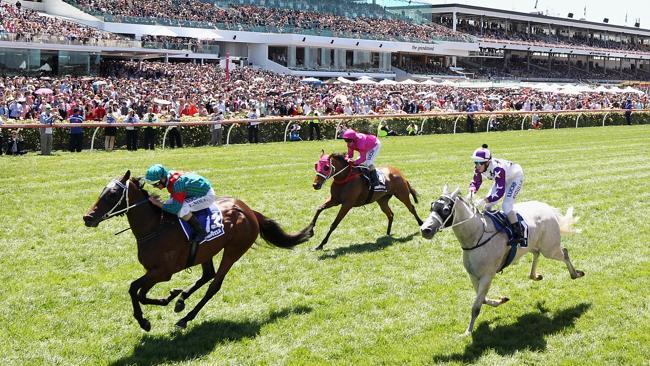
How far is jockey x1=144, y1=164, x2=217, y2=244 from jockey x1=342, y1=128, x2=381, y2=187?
378 cm

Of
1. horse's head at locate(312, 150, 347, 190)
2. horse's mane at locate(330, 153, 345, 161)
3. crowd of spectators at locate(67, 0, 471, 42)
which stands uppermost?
crowd of spectators at locate(67, 0, 471, 42)

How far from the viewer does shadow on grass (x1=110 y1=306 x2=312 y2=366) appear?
239 inches

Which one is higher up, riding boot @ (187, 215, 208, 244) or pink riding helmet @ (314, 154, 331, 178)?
pink riding helmet @ (314, 154, 331, 178)

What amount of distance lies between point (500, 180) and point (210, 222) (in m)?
2.97

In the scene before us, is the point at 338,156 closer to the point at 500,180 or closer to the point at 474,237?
the point at 500,180

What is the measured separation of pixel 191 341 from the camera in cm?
646

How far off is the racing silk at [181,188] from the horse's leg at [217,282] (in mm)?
759

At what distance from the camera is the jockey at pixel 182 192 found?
6.59m

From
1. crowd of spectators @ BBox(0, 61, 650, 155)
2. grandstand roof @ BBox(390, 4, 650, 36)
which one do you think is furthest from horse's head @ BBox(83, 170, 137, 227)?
grandstand roof @ BBox(390, 4, 650, 36)

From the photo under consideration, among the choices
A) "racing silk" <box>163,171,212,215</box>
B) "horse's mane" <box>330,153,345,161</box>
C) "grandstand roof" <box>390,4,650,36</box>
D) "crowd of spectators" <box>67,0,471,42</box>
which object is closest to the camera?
"racing silk" <box>163,171,212,215</box>

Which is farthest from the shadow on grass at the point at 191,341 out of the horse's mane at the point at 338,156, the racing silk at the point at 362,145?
the racing silk at the point at 362,145

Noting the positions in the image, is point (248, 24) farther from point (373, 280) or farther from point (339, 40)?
point (373, 280)

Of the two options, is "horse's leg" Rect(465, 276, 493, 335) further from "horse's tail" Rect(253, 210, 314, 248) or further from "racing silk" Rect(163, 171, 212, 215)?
"racing silk" Rect(163, 171, 212, 215)

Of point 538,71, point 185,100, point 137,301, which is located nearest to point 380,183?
point 137,301
